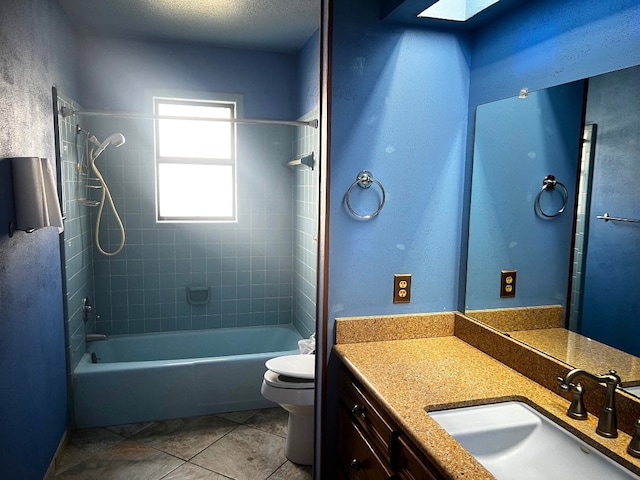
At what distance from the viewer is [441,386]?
1545 millimetres

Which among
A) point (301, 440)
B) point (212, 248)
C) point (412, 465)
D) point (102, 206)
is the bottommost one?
point (301, 440)

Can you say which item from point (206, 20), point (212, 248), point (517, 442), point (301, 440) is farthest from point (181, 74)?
point (517, 442)

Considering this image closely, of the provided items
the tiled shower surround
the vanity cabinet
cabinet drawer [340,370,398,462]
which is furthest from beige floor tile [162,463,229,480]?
Answer: the tiled shower surround

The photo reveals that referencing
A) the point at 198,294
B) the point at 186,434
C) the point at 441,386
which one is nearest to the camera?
the point at 441,386

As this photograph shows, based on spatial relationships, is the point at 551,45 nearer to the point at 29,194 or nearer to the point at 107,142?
the point at 29,194

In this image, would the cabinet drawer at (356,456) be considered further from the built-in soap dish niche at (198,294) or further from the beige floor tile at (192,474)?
the built-in soap dish niche at (198,294)

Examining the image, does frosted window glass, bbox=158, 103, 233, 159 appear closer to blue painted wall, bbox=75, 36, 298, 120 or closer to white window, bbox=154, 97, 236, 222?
white window, bbox=154, 97, 236, 222

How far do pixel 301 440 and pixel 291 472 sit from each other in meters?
0.17

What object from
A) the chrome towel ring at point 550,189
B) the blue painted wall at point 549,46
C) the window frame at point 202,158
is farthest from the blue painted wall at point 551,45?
the window frame at point 202,158

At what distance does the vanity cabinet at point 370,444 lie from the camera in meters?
1.33

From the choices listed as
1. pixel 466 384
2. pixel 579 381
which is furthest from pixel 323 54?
pixel 579 381

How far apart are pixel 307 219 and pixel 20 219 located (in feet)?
7.09

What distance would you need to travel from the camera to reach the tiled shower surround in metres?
3.79

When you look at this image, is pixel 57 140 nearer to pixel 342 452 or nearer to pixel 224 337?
pixel 224 337
